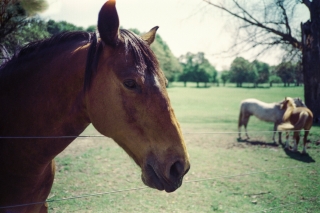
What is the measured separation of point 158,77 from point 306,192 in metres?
5.22

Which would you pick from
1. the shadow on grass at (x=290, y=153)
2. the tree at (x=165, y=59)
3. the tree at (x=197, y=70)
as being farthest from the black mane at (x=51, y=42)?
the tree at (x=197, y=70)

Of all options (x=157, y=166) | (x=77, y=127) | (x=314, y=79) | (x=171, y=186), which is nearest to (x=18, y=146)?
(x=77, y=127)

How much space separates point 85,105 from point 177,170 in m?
0.82

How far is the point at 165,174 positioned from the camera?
1407 mm

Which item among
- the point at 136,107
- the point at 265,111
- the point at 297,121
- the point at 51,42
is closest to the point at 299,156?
the point at 297,121

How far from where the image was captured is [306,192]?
16.2 ft

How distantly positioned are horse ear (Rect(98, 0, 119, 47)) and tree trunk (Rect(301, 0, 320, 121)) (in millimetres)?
10256

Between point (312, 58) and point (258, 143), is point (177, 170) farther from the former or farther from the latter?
point (312, 58)

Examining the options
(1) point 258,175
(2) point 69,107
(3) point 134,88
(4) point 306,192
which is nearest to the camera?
(3) point 134,88

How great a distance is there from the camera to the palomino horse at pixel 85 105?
1.49 metres

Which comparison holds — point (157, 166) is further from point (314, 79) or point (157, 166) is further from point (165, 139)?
point (314, 79)

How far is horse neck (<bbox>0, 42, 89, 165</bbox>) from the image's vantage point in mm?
1654

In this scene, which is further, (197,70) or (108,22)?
(197,70)

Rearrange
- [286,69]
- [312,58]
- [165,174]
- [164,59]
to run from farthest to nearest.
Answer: [164,59] → [286,69] → [312,58] → [165,174]
